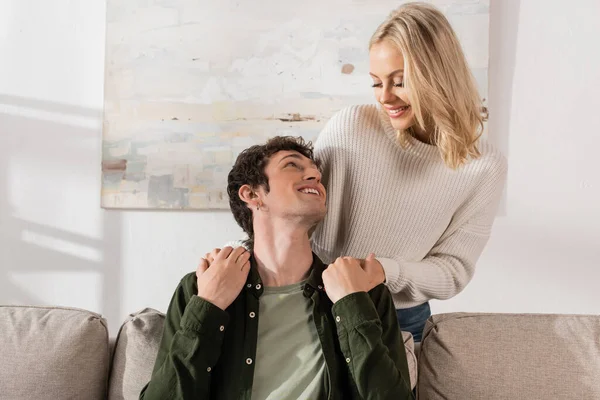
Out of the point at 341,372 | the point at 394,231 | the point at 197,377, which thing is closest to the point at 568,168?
the point at 394,231

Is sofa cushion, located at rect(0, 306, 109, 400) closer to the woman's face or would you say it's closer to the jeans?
the jeans

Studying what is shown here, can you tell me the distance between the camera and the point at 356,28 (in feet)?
9.84

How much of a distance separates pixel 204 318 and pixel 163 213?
1500 millimetres

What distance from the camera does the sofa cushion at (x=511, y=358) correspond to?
5.82ft

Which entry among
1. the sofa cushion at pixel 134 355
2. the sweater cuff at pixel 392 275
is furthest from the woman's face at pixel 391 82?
the sofa cushion at pixel 134 355

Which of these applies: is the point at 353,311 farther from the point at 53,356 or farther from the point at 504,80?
the point at 504,80

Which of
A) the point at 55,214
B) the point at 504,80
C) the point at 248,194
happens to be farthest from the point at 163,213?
the point at 504,80

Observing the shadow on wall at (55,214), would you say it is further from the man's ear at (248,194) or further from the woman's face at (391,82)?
the woman's face at (391,82)

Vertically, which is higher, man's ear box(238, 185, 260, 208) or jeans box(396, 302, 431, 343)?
man's ear box(238, 185, 260, 208)

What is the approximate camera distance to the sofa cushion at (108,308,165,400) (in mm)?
1868

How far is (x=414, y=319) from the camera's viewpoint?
6.87 feet

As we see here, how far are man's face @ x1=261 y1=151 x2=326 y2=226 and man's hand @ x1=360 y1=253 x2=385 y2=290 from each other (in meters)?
0.17

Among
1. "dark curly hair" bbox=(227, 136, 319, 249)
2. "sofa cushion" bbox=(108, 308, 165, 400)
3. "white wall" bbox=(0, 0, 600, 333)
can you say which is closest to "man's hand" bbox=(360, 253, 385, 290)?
"dark curly hair" bbox=(227, 136, 319, 249)

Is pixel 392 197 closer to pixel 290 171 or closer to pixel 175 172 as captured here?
pixel 290 171
